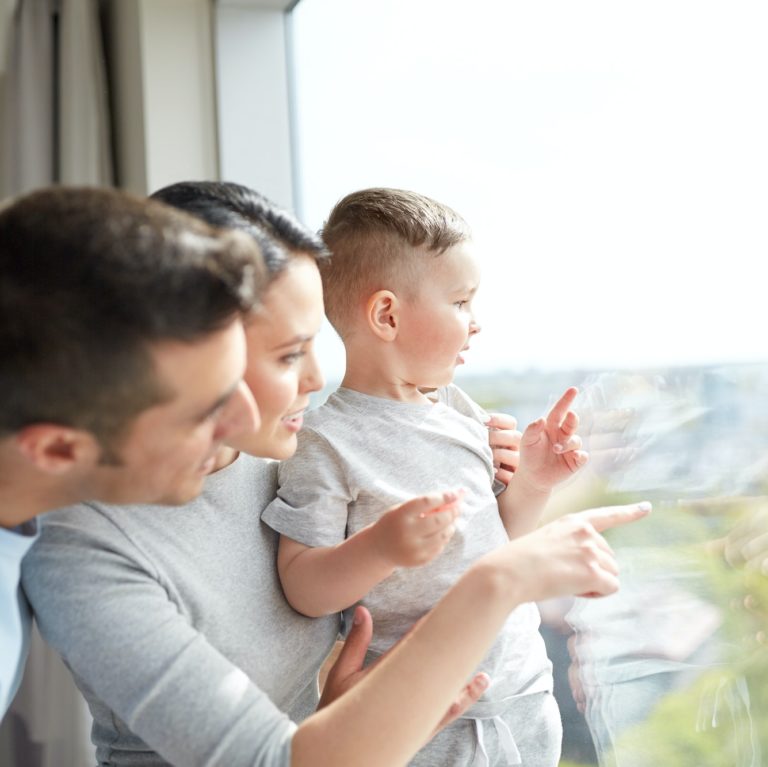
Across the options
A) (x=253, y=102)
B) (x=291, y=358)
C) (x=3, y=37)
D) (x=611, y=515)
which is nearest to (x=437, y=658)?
(x=611, y=515)

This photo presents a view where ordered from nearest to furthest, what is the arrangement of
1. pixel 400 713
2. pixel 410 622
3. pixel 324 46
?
pixel 400 713
pixel 410 622
pixel 324 46

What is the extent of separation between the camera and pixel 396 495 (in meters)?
1.22

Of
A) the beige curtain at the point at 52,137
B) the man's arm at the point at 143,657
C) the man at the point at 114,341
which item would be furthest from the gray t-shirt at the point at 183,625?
the beige curtain at the point at 52,137

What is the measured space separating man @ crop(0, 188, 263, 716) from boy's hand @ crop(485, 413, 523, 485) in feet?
1.78

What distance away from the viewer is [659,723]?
141 centimetres

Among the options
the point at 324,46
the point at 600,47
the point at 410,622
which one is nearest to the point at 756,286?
the point at 600,47

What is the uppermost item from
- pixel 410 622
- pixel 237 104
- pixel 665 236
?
pixel 237 104

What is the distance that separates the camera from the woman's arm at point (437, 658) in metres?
0.93

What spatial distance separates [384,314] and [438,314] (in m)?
0.07

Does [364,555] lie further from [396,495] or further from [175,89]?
[175,89]

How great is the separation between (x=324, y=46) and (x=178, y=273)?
5.03ft

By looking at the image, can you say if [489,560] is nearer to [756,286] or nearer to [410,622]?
[410,622]

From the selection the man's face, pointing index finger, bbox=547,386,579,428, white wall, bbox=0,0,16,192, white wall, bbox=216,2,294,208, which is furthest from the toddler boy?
white wall, bbox=0,0,16,192

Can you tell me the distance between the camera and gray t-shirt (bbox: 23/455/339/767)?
3.08 ft
